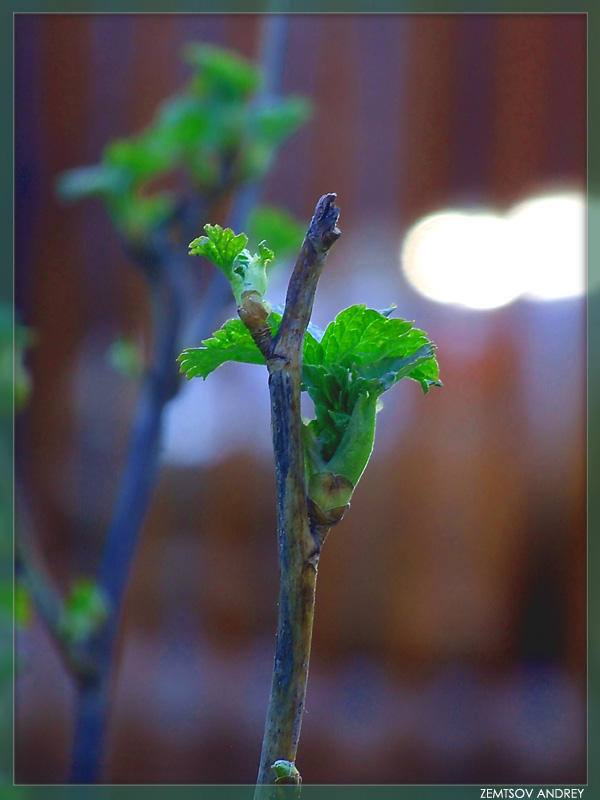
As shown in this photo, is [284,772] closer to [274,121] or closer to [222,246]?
[222,246]

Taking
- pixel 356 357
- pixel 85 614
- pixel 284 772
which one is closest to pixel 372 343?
pixel 356 357

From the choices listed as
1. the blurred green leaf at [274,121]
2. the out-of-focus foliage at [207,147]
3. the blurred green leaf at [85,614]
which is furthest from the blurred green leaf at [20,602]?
the blurred green leaf at [274,121]

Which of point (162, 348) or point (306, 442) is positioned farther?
point (162, 348)

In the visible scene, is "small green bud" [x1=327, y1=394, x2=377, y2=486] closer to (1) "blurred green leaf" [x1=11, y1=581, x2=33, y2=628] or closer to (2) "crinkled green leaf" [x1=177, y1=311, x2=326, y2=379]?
(2) "crinkled green leaf" [x1=177, y1=311, x2=326, y2=379]

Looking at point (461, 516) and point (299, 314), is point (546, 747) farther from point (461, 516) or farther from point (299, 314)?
point (299, 314)

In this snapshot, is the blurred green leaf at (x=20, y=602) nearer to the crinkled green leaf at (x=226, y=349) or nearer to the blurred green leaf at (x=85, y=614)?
the blurred green leaf at (x=85, y=614)

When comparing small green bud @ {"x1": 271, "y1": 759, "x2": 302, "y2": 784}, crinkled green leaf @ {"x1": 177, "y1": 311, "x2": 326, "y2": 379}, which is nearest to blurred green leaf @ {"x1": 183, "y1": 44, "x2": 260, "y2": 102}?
crinkled green leaf @ {"x1": 177, "y1": 311, "x2": 326, "y2": 379}

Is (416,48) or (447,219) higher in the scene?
(416,48)

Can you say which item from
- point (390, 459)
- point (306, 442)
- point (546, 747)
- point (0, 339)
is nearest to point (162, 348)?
point (0, 339)
